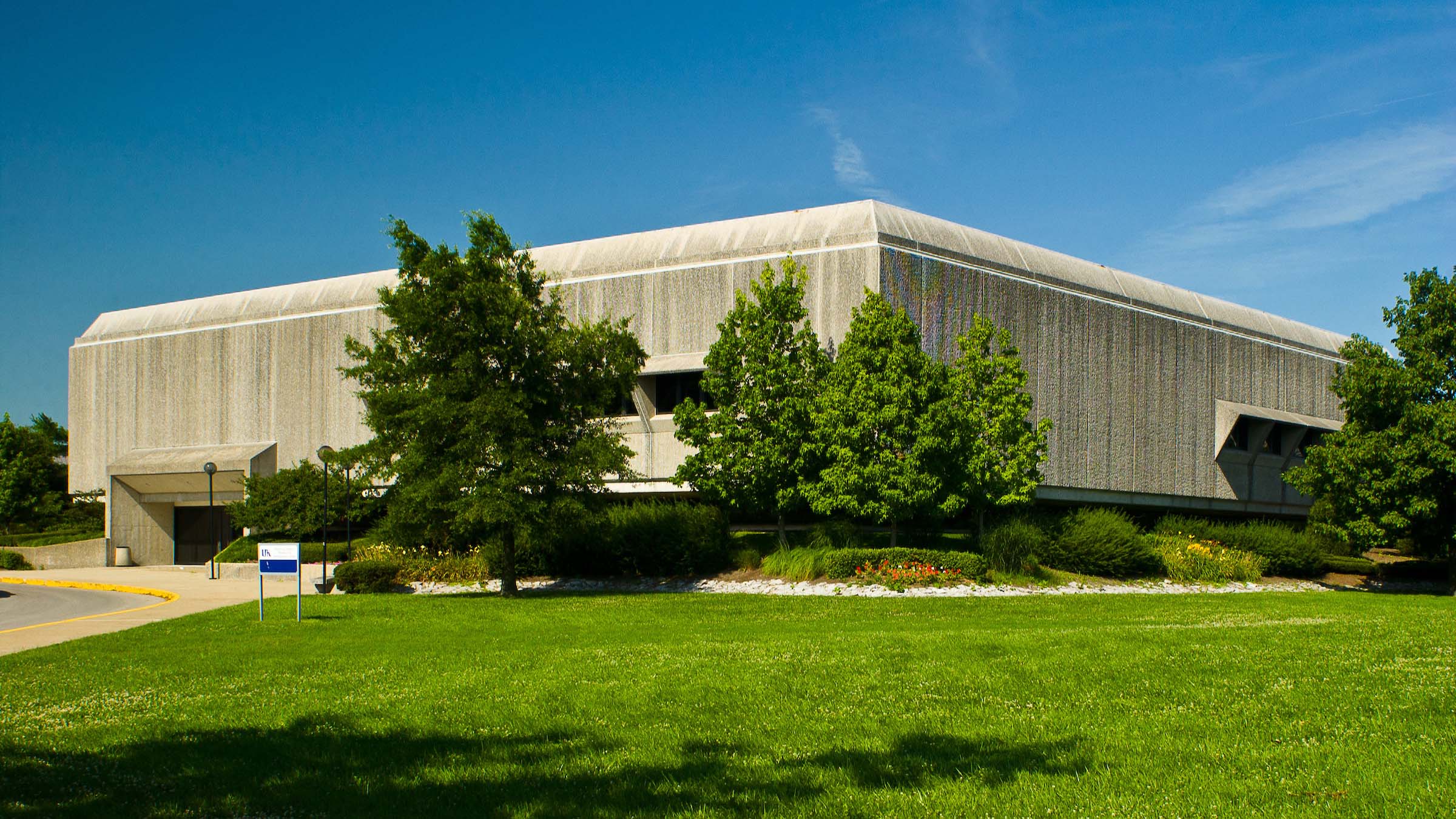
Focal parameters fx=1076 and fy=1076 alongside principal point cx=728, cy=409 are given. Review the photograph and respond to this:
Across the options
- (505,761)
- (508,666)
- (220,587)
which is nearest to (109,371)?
(220,587)

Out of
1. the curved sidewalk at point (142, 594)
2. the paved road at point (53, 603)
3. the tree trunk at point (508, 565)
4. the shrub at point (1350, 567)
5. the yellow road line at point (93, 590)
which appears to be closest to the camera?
the curved sidewalk at point (142, 594)

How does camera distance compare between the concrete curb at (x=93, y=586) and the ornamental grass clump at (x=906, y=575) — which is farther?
the concrete curb at (x=93, y=586)

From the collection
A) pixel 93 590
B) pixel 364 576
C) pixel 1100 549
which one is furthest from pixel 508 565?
pixel 1100 549

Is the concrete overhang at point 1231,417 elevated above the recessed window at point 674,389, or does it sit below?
below

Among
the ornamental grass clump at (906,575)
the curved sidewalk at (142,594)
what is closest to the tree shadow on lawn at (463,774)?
the curved sidewalk at (142,594)

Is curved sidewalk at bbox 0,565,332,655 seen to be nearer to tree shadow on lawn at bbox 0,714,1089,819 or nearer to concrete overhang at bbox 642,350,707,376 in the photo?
tree shadow on lawn at bbox 0,714,1089,819

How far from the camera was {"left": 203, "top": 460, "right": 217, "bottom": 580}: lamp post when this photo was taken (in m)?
35.1

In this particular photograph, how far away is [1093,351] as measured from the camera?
36.7 metres

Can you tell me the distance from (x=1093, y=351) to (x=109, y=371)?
4091 cm

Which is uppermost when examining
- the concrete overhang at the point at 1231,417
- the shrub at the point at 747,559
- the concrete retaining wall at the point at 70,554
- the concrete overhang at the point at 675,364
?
the concrete overhang at the point at 675,364

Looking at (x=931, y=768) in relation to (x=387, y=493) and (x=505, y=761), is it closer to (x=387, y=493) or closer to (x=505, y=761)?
(x=505, y=761)

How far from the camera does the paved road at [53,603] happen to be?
2078 centimetres

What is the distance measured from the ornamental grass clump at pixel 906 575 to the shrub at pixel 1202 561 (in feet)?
24.9

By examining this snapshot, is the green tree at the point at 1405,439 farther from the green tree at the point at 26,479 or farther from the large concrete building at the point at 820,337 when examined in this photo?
the green tree at the point at 26,479
